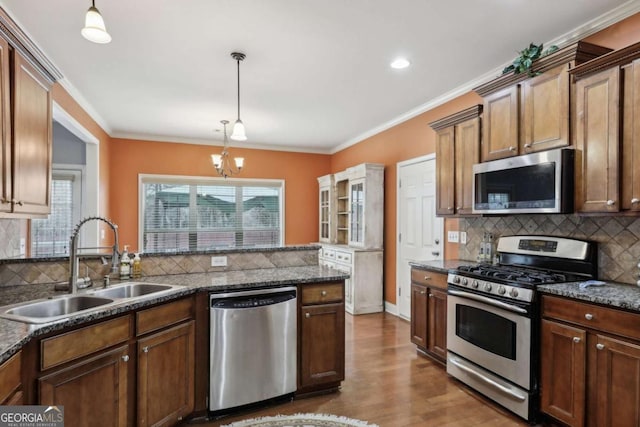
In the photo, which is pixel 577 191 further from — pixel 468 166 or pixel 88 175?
pixel 88 175

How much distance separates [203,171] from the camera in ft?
20.7

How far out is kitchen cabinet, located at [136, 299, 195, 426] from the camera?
198 cm

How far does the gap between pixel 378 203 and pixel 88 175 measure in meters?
4.08

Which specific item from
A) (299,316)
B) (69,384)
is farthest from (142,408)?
(299,316)

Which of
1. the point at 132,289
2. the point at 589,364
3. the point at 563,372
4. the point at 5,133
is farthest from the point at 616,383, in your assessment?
the point at 5,133

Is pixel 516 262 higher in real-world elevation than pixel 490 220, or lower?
lower

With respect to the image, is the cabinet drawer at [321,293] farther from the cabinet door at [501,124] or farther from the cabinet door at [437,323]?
the cabinet door at [501,124]

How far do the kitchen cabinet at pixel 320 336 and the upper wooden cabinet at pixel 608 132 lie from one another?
5.99ft

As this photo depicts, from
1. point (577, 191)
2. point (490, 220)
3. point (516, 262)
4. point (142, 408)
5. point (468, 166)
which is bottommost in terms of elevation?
point (142, 408)

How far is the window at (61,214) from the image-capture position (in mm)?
5059

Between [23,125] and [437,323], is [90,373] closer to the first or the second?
[23,125]

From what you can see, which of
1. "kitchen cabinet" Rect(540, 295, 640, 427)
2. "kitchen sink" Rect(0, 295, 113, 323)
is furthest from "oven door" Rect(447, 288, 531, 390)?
"kitchen sink" Rect(0, 295, 113, 323)

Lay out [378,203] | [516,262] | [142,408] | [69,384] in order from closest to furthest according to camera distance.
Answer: [69,384] → [142,408] → [516,262] → [378,203]

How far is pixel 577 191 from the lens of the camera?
7.86ft
